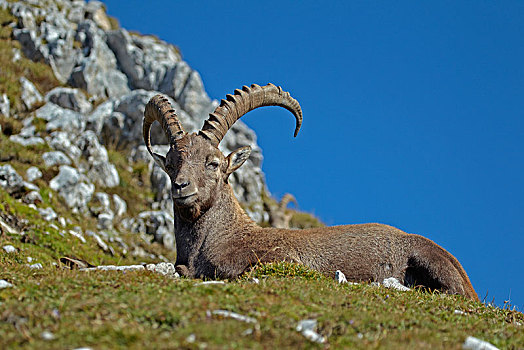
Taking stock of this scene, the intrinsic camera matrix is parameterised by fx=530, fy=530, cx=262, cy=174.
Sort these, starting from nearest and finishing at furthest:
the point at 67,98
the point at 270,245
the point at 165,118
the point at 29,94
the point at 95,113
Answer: the point at 270,245
the point at 165,118
the point at 29,94
the point at 67,98
the point at 95,113

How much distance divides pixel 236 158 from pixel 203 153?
107cm

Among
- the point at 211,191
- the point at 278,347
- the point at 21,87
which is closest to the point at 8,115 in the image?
the point at 21,87

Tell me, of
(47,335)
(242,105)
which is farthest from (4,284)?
(242,105)

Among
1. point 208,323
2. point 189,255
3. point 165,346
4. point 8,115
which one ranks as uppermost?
point 8,115

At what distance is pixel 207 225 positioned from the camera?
33.7ft

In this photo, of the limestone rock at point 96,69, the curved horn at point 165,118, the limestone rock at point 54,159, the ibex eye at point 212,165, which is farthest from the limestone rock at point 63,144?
the ibex eye at point 212,165

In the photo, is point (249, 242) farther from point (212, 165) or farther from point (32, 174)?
point (32, 174)

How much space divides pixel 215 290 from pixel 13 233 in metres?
11.9

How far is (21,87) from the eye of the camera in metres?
28.2

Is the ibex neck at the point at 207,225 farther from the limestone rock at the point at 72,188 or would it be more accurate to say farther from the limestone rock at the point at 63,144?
the limestone rock at the point at 63,144

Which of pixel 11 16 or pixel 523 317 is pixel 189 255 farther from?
pixel 11 16

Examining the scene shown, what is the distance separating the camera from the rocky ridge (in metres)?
22.4

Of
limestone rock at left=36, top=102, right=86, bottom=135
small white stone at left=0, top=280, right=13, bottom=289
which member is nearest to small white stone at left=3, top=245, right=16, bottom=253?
small white stone at left=0, top=280, right=13, bottom=289

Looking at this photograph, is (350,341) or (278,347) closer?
(278,347)
